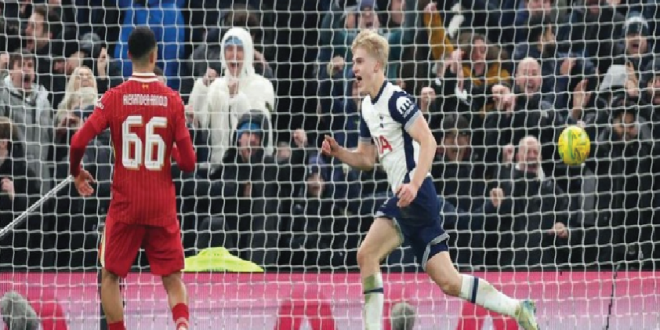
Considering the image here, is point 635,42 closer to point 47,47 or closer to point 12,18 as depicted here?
point 47,47

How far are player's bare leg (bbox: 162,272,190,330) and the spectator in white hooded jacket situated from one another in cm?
363

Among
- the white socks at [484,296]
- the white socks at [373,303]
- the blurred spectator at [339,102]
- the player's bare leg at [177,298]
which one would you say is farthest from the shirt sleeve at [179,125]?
the blurred spectator at [339,102]

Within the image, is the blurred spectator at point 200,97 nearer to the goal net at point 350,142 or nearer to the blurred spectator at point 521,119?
the goal net at point 350,142

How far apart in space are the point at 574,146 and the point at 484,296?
305 cm

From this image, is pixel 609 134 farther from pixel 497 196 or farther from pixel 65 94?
pixel 65 94

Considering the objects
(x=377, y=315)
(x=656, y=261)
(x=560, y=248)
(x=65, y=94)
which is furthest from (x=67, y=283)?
(x=656, y=261)

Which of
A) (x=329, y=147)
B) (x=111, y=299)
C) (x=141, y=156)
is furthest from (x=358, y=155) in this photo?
(x=111, y=299)

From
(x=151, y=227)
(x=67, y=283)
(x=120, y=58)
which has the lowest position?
(x=67, y=283)

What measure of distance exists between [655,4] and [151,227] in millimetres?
5433

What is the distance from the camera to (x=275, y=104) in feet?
45.6

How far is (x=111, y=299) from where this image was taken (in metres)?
9.75

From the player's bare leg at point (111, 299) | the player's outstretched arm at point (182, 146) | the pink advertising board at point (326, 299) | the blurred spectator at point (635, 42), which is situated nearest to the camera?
the player's outstretched arm at point (182, 146)

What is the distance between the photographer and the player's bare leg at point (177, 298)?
970 cm

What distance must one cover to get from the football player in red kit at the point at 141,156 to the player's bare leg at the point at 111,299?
0.27 ft
